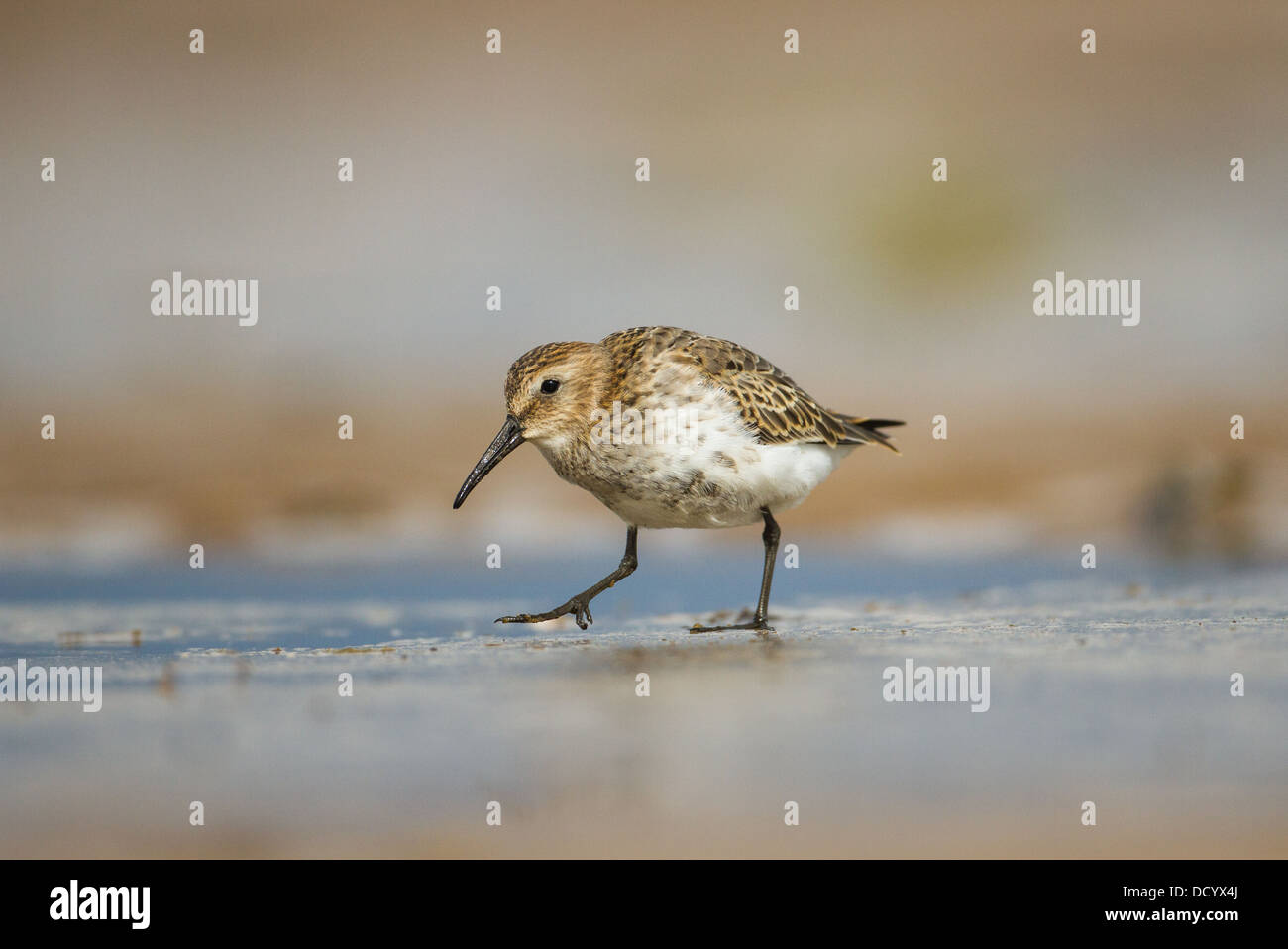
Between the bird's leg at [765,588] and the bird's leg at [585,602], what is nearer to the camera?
the bird's leg at [765,588]

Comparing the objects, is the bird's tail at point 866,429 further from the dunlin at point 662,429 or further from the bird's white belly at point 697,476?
the bird's white belly at point 697,476

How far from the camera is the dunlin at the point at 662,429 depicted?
562cm

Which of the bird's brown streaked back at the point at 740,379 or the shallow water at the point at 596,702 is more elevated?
the bird's brown streaked back at the point at 740,379

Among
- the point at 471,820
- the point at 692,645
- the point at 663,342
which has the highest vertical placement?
the point at 663,342

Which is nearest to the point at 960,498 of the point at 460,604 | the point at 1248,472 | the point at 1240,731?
the point at 1248,472

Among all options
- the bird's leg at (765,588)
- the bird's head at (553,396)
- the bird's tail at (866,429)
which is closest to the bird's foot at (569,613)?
the bird's leg at (765,588)

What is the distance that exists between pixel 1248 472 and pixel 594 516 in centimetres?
437

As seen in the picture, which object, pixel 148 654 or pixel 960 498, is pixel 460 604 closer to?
pixel 148 654

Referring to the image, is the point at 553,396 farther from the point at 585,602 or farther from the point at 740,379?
the point at 585,602

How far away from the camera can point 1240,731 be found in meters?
4.57

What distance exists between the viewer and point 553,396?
573 cm

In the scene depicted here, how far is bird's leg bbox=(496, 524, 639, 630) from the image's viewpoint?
242 inches

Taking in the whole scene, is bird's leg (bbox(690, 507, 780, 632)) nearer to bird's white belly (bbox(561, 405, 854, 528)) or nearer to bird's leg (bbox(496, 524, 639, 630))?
bird's white belly (bbox(561, 405, 854, 528))

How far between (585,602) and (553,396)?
1.05 m
